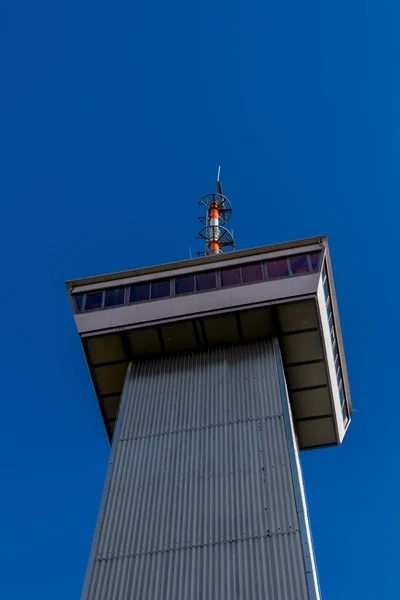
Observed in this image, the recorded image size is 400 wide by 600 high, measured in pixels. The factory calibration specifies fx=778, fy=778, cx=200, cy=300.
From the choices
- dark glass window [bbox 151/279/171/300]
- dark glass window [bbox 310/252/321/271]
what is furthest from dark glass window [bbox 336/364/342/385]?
dark glass window [bbox 151/279/171/300]

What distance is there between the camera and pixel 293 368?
2683 cm

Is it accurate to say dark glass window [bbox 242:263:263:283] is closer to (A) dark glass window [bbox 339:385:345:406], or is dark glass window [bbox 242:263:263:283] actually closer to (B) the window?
(B) the window

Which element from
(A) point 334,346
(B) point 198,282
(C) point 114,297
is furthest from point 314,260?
(C) point 114,297

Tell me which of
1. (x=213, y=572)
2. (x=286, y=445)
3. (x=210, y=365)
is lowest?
(x=213, y=572)

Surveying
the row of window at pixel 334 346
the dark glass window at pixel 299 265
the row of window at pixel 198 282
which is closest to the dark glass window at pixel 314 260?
the row of window at pixel 198 282

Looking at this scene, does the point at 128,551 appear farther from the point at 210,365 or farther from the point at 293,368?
the point at 293,368

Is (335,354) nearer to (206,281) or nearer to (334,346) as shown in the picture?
(334,346)

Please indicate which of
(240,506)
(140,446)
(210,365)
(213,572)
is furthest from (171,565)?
(210,365)

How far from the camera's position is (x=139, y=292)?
27.0 metres

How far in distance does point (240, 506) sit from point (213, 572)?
2.17 meters

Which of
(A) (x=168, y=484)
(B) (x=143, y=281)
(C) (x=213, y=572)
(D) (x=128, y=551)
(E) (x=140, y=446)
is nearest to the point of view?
(C) (x=213, y=572)

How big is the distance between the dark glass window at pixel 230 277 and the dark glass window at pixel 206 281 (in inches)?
12.4

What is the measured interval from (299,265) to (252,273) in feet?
5.30

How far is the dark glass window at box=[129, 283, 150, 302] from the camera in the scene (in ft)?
88.0
